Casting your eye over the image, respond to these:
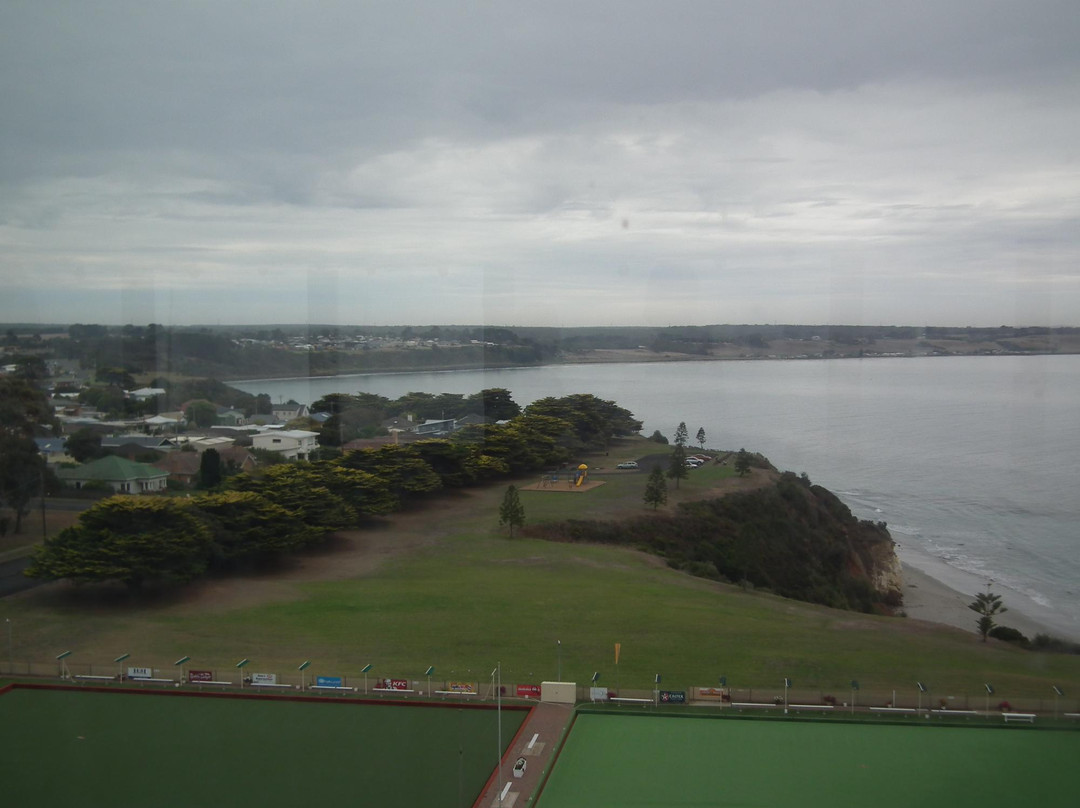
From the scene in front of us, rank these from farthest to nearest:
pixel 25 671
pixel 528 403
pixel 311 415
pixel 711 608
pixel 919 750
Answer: pixel 528 403, pixel 311 415, pixel 711 608, pixel 25 671, pixel 919 750

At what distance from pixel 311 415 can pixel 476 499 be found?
5.21 m

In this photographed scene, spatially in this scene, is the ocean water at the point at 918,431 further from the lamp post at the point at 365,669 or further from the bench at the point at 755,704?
the lamp post at the point at 365,669

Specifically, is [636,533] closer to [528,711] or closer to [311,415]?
[528,711]

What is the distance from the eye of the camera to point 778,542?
15461mm

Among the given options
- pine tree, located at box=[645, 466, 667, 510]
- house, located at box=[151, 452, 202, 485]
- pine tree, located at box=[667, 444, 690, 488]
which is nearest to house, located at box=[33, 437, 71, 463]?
house, located at box=[151, 452, 202, 485]

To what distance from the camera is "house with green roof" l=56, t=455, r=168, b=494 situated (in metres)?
15.6

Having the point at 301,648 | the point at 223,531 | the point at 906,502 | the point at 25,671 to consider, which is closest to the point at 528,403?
the point at 906,502

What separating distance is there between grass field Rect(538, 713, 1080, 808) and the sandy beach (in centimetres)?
466

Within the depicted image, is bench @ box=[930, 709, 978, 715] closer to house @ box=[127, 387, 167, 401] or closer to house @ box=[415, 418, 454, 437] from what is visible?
house @ box=[415, 418, 454, 437]

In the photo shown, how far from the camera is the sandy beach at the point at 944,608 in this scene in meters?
11.8

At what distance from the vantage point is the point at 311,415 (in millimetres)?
20188

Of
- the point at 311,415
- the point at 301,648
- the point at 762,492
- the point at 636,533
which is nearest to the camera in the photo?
the point at 301,648

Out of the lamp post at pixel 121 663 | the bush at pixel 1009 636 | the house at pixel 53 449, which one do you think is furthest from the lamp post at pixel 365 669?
the house at pixel 53 449

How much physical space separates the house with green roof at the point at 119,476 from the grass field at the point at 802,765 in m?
11.2
